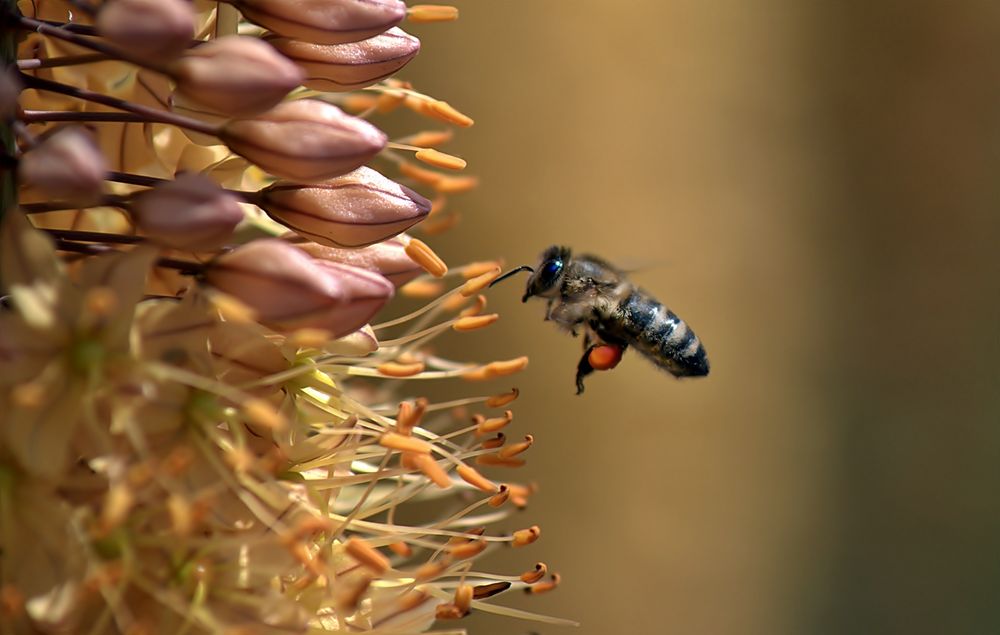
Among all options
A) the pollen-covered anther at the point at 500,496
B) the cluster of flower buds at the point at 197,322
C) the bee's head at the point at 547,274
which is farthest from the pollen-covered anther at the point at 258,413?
the bee's head at the point at 547,274

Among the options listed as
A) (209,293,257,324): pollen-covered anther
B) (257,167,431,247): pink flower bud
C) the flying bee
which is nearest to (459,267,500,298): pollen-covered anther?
(257,167,431,247): pink flower bud

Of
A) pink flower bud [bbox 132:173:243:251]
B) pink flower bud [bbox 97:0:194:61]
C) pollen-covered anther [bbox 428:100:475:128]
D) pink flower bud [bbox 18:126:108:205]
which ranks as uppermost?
pink flower bud [bbox 97:0:194:61]

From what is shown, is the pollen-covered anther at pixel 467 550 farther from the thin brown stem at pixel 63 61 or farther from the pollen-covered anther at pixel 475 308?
the thin brown stem at pixel 63 61

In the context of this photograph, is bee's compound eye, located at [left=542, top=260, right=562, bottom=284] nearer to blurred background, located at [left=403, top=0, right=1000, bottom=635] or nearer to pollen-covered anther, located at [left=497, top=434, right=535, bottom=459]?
pollen-covered anther, located at [left=497, top=434, right=535, bottom=459]

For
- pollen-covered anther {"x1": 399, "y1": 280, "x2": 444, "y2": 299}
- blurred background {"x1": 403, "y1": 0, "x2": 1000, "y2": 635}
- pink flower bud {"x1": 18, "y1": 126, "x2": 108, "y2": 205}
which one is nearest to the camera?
pink flower bud {"x1": 18, "y1": 126, "x2": 108, "y2": 205}

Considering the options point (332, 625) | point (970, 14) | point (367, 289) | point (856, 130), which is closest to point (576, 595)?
point (856, 130)

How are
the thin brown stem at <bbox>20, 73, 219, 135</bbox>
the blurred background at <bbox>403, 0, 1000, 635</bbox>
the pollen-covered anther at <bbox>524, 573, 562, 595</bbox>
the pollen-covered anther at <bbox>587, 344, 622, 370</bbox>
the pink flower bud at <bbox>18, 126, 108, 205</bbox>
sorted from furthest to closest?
1. the blurred background at <bbox>403, 0, 1000, 635</bbox>
2. the pollen-covered anther at <bbox>587, 344, 622, 370</bbox>
3. the pollen-covered anther at <bbox>524, 573, 562, 595</bbox>
4. the thin brown stem at <bbox>20, 73, 219, 135</bbox>
5. the pink flower bud at <bbox>18, 126, 108, 205</bbox>

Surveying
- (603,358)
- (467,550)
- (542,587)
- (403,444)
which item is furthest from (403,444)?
(603,358)
